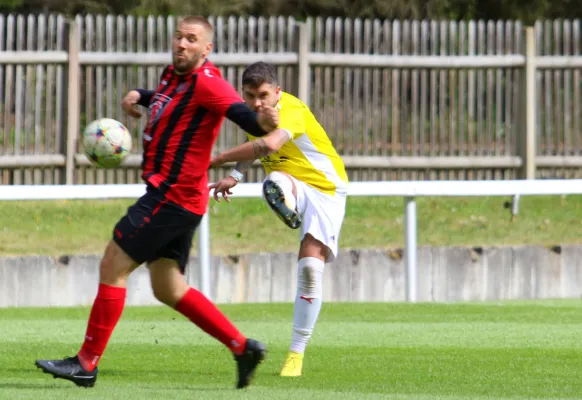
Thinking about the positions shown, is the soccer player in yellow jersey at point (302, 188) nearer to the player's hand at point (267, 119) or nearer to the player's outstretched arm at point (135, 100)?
A: the player's outstretched arm at point (135, 100)

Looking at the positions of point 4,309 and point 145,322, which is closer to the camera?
point 145,322

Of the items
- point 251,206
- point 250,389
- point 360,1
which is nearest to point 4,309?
point 251,206

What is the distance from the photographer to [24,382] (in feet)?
22.1

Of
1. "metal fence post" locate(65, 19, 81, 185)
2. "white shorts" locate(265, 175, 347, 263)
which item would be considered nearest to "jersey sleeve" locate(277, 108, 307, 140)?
"white shorts" locate(265, 175, 347, 263)

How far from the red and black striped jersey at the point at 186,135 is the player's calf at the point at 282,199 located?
2.18 feet

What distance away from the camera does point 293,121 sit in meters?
7.05

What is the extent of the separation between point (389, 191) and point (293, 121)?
457 centimetres

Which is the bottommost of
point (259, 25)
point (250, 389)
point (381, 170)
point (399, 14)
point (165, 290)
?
point (250, 389)

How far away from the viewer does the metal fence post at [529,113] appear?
15.3 meters

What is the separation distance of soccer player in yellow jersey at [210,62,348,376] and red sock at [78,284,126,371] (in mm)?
1030

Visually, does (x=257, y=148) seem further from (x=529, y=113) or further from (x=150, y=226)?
(x=529, y=113)

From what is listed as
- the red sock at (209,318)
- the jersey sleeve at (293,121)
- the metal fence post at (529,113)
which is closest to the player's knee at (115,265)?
the red sock at (209,318)

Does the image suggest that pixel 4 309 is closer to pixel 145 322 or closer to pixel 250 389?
pixel 145 322

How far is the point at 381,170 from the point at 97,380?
28.0ft
